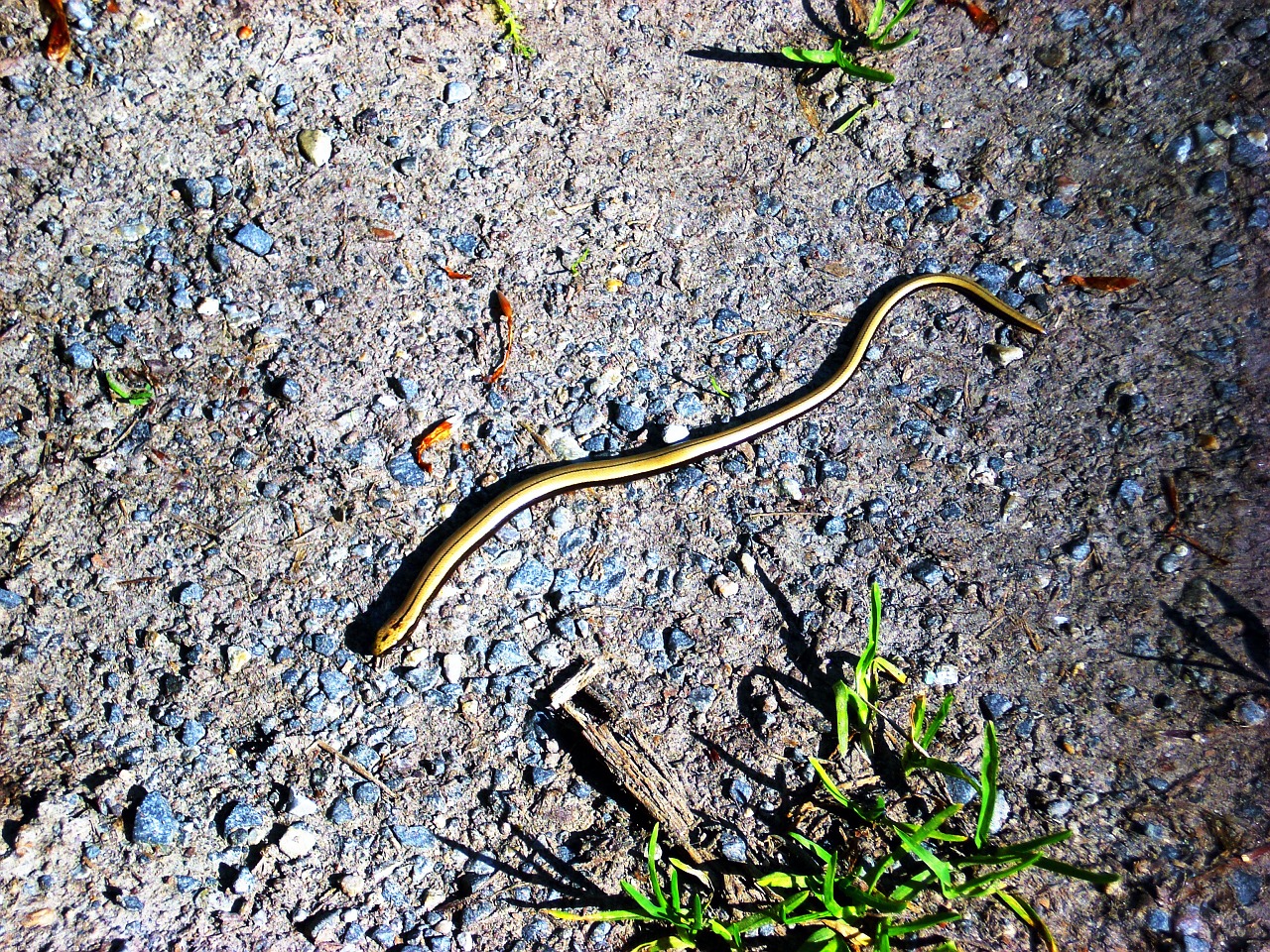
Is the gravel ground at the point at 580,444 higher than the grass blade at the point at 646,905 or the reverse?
higher

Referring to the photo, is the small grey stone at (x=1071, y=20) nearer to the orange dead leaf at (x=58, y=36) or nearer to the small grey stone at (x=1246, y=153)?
the small grey stone at (x=1246, y=153)

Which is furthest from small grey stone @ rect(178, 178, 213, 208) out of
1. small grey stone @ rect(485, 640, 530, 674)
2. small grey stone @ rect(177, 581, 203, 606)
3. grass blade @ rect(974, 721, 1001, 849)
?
grass blade @ rect(974, 721, 1001, 849)

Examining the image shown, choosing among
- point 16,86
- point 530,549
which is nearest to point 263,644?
point 530,549

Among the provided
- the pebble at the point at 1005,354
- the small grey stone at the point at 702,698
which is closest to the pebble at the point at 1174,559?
the pebble at the point at 1005,354

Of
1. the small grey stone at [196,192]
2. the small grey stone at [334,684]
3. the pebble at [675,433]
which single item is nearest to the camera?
the small grey stone at [334,684]

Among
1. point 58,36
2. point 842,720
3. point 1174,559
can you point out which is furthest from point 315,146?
point 1174,559

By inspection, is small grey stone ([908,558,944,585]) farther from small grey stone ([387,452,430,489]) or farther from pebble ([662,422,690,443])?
small grey stone ([387,452,430,489])

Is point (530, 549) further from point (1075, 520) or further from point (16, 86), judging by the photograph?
point (16, 86)
